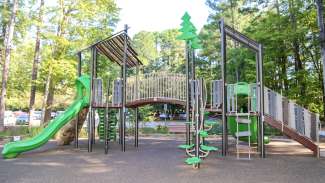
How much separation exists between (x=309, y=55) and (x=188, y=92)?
13437 millimetres

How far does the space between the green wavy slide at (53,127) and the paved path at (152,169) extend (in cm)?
38

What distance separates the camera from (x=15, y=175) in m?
7.41

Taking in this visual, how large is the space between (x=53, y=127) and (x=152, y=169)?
4918 millimetres

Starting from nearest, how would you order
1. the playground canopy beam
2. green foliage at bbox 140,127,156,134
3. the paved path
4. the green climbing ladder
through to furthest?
the paved path → the playground canopy beam → the green climbing ladder → green foliage at bbox 140,127,156,134

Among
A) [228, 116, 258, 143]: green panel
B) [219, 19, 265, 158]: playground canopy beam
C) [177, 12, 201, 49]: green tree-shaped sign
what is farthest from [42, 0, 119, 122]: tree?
[177, 12, 201, 49]: green tree-shaped sign

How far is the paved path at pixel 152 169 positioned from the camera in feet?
22.8

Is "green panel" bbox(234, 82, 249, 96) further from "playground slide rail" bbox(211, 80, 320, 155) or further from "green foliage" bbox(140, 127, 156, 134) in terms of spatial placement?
"green foliage" bbox(140, 127, 156, 134)

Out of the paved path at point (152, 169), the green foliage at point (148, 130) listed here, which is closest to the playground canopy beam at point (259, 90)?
the paved path at point (152, 169)

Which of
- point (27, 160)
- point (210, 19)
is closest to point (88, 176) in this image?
point (27, 160)

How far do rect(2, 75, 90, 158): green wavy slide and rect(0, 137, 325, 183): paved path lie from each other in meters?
0.38

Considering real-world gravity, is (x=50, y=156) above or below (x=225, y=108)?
below

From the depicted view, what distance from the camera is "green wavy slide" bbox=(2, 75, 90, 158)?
34.6 ft

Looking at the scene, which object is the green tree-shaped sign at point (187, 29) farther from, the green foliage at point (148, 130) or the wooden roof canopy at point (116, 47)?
the green foliage at point (148, 130)

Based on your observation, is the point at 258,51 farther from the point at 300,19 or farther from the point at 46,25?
the point at 46,25
